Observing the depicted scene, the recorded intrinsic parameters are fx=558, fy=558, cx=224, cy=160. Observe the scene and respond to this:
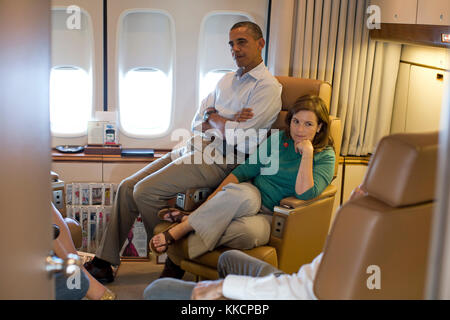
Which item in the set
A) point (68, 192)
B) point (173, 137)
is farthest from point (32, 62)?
point (173, 137)

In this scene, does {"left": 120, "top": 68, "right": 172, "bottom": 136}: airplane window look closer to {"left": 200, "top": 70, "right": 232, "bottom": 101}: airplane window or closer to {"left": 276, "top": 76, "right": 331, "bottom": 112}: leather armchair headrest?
{"left": 200, "top": 70, "right": 232, "bottom": 101}: airplane window

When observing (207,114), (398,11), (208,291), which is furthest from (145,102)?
(208,291)

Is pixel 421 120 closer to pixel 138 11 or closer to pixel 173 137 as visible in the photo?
pixel 173 137

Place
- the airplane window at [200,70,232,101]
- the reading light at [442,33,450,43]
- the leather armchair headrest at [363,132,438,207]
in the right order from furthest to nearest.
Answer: the airplane window at [200,70,232,101]
the reading light at [442,33,450,43]
the leather armchair headrest at [363,132,438,207]

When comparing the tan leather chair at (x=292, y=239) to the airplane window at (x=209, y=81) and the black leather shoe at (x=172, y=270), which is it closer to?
the black leather shoe at (x=172, y=270)

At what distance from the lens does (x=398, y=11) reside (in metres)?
3.45

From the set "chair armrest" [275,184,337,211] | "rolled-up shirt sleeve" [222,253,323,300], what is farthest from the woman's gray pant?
"chair armrest" [275,184,337,211]

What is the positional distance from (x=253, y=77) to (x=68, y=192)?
5.22 ft

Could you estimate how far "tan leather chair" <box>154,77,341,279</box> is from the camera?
2998mm

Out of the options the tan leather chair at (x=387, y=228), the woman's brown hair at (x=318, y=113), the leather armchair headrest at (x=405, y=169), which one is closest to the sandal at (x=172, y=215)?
the woman's brown hair at (x=318, y=113)

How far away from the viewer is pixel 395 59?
4.11m

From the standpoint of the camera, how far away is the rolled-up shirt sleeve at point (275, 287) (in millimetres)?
1760

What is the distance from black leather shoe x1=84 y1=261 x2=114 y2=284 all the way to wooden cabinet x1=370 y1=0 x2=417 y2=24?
240 cm

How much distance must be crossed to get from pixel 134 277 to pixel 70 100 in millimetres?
1564
